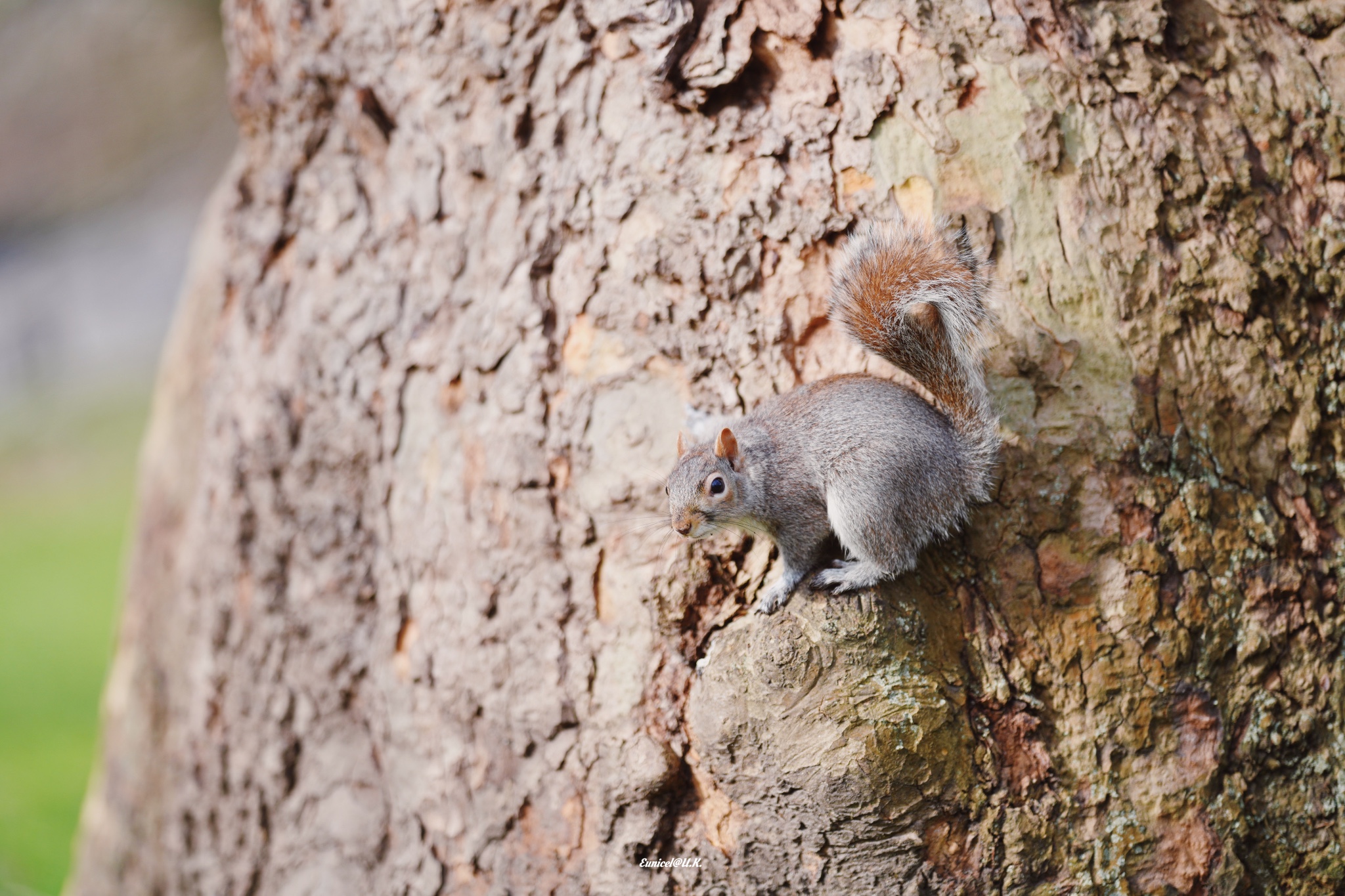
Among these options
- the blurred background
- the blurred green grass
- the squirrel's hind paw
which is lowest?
the squirrel's hind paw

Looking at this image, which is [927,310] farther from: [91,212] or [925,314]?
[91,212]

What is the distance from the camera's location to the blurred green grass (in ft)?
11.8

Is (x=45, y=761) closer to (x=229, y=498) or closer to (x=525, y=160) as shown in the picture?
(x=229, y=498)

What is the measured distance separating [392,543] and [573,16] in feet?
3.59

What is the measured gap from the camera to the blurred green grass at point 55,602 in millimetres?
3596

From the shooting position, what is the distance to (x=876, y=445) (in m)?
1.41

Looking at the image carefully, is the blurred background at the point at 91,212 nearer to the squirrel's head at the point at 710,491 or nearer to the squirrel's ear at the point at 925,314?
the squirrel's head at the point at 710,491

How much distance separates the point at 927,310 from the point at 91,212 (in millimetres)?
10930

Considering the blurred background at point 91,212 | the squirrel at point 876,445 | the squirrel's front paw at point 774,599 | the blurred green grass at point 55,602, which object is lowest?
the squirrel's front paw at point 774,599

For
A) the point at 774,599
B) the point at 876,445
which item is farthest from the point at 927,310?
the point at 774,599

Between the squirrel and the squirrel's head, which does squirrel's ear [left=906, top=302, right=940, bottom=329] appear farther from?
the squirrel's head

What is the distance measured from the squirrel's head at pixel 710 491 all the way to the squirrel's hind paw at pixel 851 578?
0.54ft

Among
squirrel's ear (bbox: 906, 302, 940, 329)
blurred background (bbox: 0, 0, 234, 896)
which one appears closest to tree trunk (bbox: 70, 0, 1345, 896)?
squirrel's ear (bbox: 906, 302, 940, 329)

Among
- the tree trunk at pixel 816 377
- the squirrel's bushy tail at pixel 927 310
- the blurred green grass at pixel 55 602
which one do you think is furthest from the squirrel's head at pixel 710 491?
the blurred green grass at pixel 55 602
